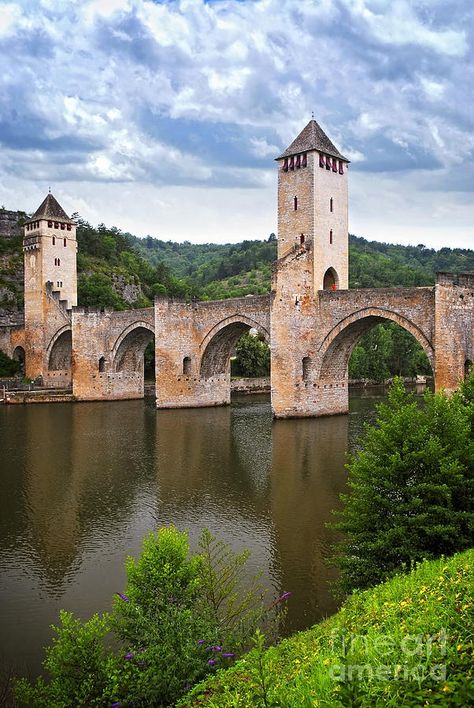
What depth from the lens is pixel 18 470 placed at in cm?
1919

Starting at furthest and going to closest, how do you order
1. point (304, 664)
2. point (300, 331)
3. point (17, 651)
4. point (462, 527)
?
1. point (300, 331)
2. point (462, 527)
3. point (17, 651)
4. point (304, 664)

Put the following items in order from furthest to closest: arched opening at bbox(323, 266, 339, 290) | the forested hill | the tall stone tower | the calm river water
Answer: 1. the forested hill
2. arched opening at bbox(323, 266, 339, 290)
3. the tall stone tower
4. the calm river water

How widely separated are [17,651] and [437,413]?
6980mm

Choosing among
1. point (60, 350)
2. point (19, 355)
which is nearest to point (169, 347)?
point (60, 350)

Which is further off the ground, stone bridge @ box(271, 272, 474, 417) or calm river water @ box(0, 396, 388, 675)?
stone bridge @ box(271, 272, 474, 417)

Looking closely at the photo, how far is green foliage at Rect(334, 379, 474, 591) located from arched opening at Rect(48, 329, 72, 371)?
38.6 m

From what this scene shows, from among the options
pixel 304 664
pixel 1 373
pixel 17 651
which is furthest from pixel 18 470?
pixel 1 373

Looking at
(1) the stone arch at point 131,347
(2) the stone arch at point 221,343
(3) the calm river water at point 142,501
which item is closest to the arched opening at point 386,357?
(2) the stone arch at point 221,343

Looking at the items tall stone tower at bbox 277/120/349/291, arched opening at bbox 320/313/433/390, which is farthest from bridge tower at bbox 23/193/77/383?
tall stone tower at bbox 277/120/349/291

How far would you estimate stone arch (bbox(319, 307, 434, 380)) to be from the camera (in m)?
25.5

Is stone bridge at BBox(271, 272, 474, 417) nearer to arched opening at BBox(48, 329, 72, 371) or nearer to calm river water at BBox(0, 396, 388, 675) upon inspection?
calm river water at BBox(0, 396, 388, 675)

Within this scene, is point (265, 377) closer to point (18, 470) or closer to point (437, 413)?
point (18, 470)

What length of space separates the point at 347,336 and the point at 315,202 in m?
6.27

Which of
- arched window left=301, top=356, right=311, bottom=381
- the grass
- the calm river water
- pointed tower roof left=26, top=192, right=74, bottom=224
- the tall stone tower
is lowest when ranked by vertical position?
the calm river water
